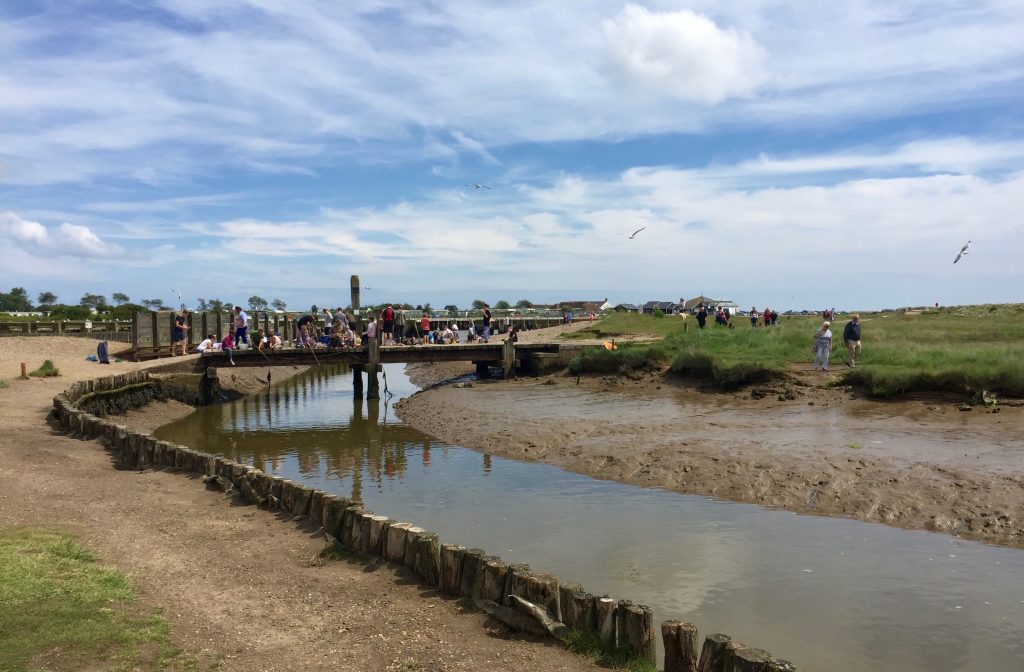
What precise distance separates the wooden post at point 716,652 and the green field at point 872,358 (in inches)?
590

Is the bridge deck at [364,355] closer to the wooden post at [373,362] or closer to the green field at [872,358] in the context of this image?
the wooden post at [373,362]

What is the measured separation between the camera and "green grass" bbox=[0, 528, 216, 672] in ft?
18.5

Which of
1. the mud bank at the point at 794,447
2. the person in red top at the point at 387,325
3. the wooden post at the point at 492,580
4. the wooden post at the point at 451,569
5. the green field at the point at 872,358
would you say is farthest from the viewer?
the person in red top at the point at 387,325

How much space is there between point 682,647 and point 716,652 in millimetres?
400

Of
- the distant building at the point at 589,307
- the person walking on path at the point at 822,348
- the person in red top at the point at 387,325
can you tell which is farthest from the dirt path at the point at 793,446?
the distant building at the point at 589,307

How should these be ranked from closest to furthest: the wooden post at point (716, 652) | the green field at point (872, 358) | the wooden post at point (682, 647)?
the wooden post at point (716, 652) → the wooden post at point (682, 647) → the green field at point (872, 358)

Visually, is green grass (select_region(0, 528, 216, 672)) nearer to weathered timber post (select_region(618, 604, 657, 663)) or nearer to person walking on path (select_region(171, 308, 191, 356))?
weathered timber post (select_region(618, 604, 657, 663))

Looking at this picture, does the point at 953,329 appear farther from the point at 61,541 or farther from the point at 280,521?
the point at 61,541

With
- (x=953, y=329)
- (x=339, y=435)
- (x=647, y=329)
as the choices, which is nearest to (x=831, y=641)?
(x=339, y=435)

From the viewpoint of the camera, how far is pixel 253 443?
2119 centimetres


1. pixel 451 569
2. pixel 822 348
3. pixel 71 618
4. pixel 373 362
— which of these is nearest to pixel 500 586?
pixel 451 569

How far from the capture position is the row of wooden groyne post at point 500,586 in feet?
18.9

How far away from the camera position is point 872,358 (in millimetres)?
22188

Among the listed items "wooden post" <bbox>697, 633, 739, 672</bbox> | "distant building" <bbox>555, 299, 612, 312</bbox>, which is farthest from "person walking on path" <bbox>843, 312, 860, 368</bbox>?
"distant building" <bbox>555, 299, 612, 312</bbox>
